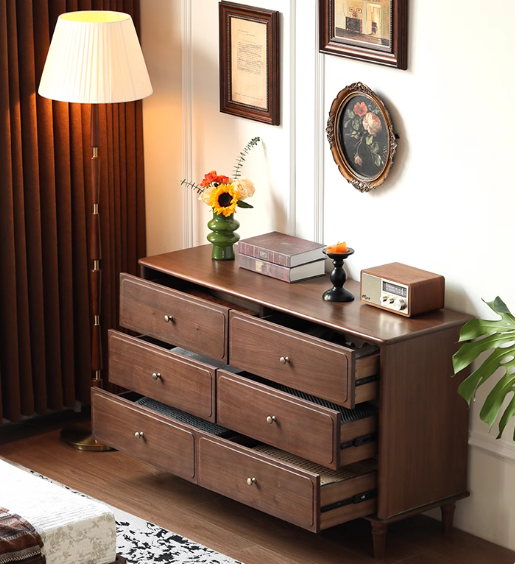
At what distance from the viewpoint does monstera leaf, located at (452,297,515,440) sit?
288 centimetres

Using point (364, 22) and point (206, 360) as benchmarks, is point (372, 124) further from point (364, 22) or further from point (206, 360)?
point (206, 360)

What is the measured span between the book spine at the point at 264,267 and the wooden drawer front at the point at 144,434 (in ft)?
1.91

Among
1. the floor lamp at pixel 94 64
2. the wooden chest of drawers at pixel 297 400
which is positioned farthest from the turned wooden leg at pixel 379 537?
the floor lamp at pixel 94 64

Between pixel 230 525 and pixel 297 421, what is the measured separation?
51 centimetres

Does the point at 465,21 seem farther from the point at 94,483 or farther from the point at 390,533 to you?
the point at 94,483

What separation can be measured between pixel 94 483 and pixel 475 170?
5.64 feet

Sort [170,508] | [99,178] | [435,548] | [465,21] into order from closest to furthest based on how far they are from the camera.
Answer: [465,21] < [435,548] < [170,508] < [99,178]

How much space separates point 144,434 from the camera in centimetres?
374

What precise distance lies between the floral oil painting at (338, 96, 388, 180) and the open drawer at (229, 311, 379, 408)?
570 millimetres

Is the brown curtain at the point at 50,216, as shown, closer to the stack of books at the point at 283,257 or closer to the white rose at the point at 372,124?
the stack of books at the point at 283,257

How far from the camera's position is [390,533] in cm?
348

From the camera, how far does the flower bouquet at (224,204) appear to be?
3733 mm

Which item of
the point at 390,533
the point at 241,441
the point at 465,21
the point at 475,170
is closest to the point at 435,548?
the point at 390,533

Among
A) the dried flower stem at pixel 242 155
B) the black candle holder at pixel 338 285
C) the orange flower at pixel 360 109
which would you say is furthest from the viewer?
the dried flower stem at pixel 242 155
